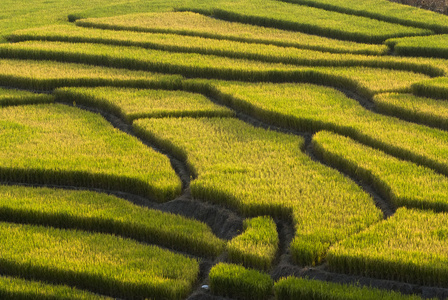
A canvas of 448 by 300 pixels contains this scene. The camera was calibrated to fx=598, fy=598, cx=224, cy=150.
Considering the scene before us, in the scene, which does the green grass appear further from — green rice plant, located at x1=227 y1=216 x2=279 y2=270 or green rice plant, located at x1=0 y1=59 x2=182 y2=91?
green rice plant, located at x1=227 y1=216 x2=279 y2=270

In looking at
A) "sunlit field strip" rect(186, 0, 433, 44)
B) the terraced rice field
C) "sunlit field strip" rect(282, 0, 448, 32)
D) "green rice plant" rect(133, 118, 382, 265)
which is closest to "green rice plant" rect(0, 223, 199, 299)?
the terraced rice field

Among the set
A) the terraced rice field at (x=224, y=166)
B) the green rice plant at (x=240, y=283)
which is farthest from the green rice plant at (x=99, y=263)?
the green rice plant at (x=240, y=283)

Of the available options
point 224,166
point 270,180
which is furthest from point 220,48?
point 270,180

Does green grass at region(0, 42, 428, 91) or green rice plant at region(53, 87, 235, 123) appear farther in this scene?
green grass at region(0, 42, 428, 91)

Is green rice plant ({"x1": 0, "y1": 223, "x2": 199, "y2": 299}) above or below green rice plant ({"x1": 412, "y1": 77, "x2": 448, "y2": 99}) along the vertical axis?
below

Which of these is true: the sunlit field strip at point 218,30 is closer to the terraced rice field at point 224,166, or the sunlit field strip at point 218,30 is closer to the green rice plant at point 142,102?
the terraced rice field at point 224,166

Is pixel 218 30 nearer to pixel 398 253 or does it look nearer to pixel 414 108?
pixel 414 108

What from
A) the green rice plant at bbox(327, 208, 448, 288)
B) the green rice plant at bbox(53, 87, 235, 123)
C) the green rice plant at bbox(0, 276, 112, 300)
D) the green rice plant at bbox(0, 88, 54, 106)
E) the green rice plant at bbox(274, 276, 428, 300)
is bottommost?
the green rice plant at bbox(0, 88, 54, 106)
